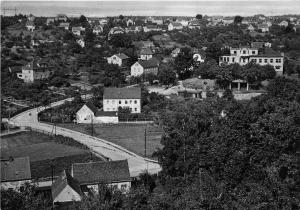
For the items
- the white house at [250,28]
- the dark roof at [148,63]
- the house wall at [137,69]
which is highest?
the white house at [250,28]

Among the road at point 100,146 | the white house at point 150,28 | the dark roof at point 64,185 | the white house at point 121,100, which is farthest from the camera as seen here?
the white house at point 150,28

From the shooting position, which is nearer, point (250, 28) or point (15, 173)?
point (15, 173)

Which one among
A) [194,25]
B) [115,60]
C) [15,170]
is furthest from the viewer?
[194,25]

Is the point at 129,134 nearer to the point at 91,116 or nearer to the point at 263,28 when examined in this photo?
the point at 91,116

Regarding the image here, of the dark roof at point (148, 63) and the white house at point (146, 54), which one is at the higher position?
the white house at point (146, 54)

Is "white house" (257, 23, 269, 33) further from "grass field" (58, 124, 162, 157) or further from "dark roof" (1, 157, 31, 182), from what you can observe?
"dark roof" (1, 157, 31, 182)

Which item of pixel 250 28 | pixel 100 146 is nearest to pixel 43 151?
pixel 100 146

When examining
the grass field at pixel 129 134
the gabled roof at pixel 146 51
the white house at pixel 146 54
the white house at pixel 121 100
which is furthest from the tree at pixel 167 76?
the gabled roof at pixel 146 51

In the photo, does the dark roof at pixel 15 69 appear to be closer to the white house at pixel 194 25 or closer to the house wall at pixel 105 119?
the house wall at pixel 105 119

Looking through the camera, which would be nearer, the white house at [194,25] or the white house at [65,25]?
the white house at [65,25]
